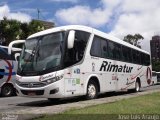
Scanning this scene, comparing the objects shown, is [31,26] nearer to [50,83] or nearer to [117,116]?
[50,83]

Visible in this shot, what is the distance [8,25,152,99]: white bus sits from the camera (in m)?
14.9

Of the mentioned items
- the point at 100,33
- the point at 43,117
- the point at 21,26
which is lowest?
the point at 43,117

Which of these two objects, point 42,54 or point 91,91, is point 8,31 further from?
point 42,54

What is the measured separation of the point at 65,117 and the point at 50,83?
506 cm

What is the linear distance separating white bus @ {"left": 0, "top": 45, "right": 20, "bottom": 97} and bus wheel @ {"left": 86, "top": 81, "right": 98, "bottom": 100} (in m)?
8.34


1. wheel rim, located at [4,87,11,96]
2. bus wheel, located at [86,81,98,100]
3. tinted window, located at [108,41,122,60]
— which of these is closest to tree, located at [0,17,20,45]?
wheel rim, located at [4,87,11,96]

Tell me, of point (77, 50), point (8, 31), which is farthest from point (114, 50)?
point (8, 31)

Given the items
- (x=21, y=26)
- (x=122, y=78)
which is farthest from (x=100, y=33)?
(x=21, y=26)

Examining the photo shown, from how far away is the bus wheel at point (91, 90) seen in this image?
17.1 metres

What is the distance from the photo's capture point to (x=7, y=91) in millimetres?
25406

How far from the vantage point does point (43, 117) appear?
33.2 feet

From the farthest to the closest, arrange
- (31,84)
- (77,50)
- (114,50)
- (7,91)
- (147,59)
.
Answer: (147,59), (7,91), (114,50), (77,50), (31,84)

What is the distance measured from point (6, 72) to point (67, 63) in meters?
10.5

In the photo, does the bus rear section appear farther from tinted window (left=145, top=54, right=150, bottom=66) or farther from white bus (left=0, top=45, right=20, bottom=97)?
tinted window (left=145, top=54, right=150, bottom=66)
